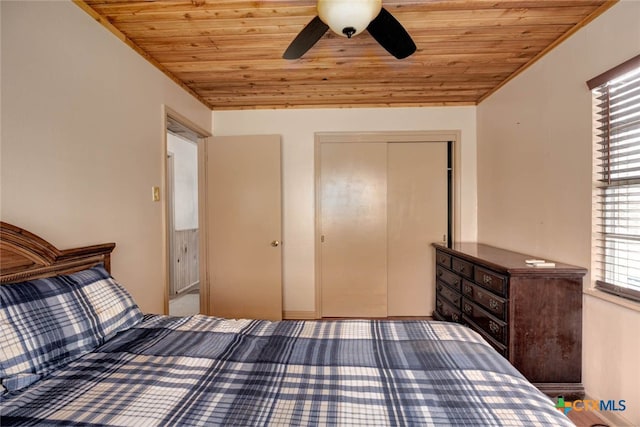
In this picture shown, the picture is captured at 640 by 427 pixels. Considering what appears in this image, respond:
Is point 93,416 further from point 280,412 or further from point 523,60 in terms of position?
point 523,60

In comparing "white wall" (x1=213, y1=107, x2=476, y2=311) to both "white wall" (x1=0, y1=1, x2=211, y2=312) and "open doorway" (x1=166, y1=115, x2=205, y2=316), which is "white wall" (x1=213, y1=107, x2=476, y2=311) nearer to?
→ "white wall" (x1=0, y1=1, x2=211, y2=312)

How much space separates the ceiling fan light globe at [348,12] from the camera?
1.30m

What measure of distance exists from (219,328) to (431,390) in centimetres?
99

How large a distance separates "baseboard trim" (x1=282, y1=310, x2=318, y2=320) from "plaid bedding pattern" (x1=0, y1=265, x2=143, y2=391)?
78.5 inches

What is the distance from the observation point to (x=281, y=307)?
3.09 metres

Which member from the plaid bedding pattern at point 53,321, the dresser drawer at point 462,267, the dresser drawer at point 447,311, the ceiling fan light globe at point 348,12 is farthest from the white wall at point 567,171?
the plaid bedding pattern at point 53,321

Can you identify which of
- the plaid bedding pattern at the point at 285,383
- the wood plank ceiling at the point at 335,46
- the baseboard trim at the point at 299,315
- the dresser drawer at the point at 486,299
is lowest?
the baseboard trim at the point at 299,315

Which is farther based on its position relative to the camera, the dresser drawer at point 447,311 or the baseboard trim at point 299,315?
the baseboard trim at point 299,315

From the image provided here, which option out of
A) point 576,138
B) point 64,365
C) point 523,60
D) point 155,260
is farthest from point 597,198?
point 155,260

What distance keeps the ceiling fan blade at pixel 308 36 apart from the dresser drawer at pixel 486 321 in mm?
2145

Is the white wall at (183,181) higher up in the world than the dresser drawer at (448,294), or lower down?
higher up

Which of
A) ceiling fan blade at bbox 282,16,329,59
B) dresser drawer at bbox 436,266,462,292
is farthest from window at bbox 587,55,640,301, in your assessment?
ceiling fan blade at bbox 282,16,329,59

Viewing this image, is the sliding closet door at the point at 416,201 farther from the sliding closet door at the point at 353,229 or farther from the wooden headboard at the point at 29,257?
the wooden headboard at the point at 29,257

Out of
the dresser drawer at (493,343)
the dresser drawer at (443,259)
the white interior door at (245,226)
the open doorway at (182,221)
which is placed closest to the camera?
the dresser drawer at (493,343)
